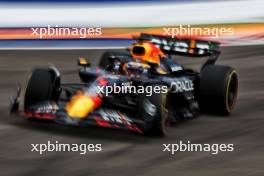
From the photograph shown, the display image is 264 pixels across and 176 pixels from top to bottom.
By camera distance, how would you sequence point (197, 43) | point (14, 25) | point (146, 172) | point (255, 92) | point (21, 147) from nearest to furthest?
point (146, 172)
point (21, 147)
point (197, 43)
point (255, 92)
point (14, 25)

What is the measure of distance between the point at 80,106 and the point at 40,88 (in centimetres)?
68

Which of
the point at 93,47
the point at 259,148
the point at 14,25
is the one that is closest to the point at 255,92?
the point at 259,148

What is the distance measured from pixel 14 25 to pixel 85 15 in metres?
1.27

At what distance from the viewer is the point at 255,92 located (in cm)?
1035

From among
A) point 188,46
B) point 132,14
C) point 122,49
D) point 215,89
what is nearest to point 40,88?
point 215,89

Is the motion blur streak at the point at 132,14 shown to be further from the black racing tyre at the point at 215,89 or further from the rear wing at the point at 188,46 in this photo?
the black racing tyre at the point at 215,89

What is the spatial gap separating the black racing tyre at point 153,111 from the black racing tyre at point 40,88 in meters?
1.11

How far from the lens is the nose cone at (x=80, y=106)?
7.60m

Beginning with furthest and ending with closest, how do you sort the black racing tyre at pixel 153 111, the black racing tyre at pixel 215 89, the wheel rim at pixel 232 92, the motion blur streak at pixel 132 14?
the motion blur streak at pixel 132 14, the wheel rim at pixel 232 92, the black racing tyre at pixel 215 89, the black racing tyre at pixel 153 111

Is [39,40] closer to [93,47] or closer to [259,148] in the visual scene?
[93,47]

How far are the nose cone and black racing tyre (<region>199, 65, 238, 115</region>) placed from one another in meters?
1.64

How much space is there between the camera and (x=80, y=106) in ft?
25.1

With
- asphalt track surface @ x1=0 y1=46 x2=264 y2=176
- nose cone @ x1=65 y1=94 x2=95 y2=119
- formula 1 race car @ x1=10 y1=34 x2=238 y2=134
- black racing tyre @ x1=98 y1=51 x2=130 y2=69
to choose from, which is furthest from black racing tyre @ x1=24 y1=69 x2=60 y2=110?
black racing tyre @ x1=98 y1=51 x2=130 y2=69

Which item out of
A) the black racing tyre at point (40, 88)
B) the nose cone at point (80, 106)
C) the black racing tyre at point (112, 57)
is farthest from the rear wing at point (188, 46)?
the nose cone at point (80, 106)
